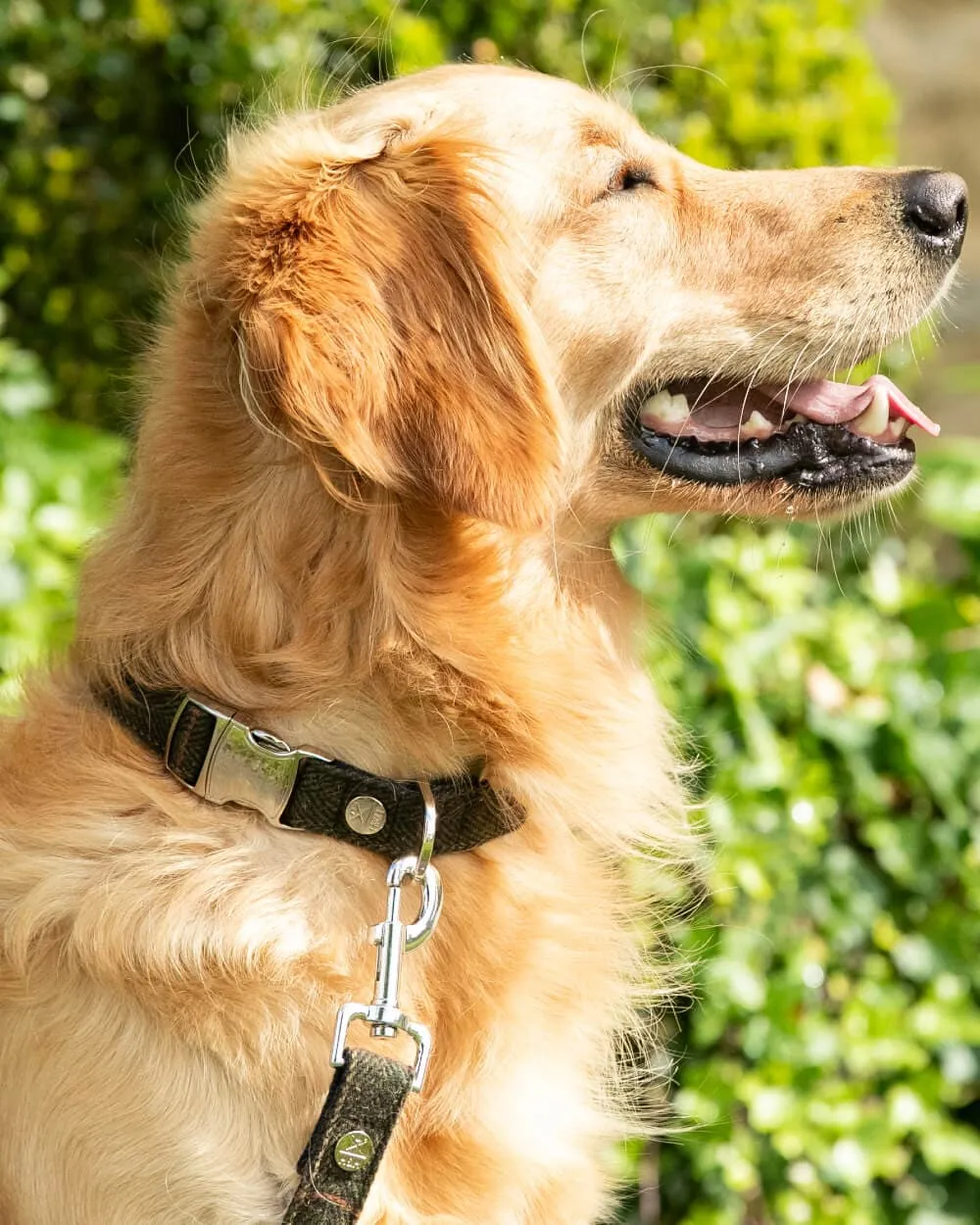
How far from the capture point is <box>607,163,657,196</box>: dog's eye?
8.44ft

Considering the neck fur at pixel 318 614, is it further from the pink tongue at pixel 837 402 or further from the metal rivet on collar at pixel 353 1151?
the pink tongue at pixel 837 402

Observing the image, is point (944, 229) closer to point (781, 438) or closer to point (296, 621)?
point (781, 438)

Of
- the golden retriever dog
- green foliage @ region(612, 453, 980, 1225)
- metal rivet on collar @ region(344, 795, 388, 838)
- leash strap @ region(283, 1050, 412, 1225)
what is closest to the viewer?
leash strap @ region(283, 1050, 412, 1225)

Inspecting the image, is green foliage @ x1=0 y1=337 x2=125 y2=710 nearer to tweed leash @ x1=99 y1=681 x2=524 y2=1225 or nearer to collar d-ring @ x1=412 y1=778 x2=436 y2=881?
tweed leash @ x1=99 y1=681 x2=524 y2=1225

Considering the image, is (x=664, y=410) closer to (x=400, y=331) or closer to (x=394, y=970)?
(x=400, y=331)

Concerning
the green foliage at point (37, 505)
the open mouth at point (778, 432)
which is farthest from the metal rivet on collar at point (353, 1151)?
the green foliage at point (37, 505)

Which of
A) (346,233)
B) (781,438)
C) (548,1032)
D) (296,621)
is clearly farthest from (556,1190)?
(346,233)

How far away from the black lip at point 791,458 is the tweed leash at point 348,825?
705 mm

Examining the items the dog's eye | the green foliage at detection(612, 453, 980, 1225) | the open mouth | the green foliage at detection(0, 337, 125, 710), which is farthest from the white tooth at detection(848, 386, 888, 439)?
the green foliage at detection(0, 337, 125, 710)

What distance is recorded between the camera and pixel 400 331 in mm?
2096

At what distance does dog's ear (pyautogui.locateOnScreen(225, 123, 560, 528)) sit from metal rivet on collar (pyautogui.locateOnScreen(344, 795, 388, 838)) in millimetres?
465

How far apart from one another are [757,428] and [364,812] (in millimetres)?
1063

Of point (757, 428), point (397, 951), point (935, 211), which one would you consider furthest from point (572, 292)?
point (397, 951)

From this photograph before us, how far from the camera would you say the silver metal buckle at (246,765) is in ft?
6.70
